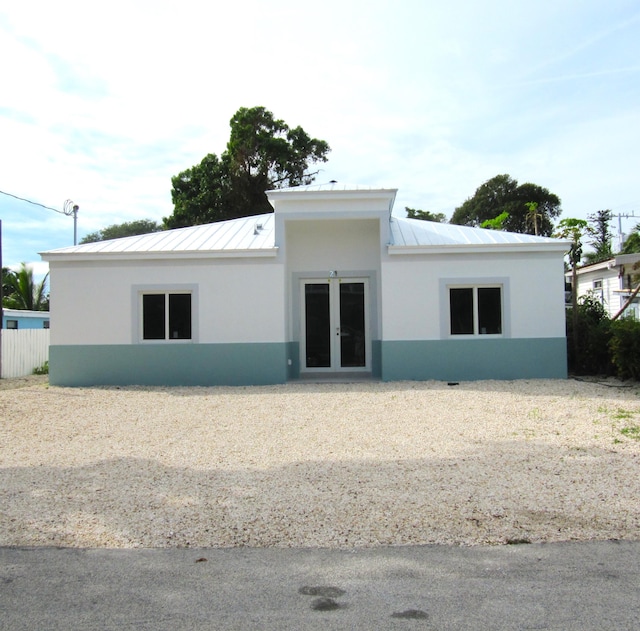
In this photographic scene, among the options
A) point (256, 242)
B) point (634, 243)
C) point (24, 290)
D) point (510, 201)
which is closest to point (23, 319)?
point (24, 290)

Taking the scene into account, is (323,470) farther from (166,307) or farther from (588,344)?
(588,344)

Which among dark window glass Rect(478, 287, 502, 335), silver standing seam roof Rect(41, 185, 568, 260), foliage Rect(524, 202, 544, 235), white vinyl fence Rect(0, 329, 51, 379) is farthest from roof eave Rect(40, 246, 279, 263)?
foliage Rect(524, 202, 544, 235)

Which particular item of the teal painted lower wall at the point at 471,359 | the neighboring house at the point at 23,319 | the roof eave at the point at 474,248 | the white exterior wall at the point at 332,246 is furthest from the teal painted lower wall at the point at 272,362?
the neighboring house at the point at 23,319

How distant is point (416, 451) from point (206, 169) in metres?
26.7

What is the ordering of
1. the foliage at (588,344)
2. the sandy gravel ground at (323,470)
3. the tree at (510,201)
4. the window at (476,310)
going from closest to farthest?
the sandy gravel ground at (323,470), the window at (476,310), the foliage at (588,344), the tree at (510,201)

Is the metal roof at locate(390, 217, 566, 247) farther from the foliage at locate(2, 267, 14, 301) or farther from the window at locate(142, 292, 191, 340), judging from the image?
the foliage at locate(2, 267, 14, 301)

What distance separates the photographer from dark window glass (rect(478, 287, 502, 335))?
13500 mm

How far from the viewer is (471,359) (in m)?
13.3

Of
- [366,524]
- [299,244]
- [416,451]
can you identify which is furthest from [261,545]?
[299,244]

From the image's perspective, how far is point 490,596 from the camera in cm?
355

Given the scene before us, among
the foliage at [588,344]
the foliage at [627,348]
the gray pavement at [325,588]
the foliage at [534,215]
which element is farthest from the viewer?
the foliage at [534,215]

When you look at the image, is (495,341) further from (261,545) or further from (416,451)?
(261,545)

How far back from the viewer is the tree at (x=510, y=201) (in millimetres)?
44344

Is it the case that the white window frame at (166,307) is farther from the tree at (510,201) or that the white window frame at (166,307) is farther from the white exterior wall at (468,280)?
the tree at (510,201)
